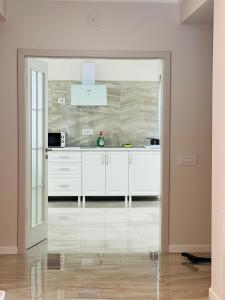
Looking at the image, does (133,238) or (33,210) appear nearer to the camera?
(33,210)

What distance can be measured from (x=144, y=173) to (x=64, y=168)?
1.41m

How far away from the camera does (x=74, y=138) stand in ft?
30.7

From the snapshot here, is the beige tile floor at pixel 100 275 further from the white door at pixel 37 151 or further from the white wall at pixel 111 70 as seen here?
the white wall at pixel 111 70

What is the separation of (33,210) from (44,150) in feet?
2.39

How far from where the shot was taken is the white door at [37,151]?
5.44 m

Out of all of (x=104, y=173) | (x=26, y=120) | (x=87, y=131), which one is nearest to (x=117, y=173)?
(x=104, y=173)

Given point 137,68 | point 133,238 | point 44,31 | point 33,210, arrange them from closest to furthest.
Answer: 1. point 44,31
2. point 33,210
3. point 133,238
4. point 137,68

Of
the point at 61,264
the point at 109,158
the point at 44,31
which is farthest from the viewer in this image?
the point at 109,158

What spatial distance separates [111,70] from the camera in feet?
30.5

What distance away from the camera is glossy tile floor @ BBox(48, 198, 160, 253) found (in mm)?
5668

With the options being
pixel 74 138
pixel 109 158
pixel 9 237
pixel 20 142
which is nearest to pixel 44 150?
pixel 20 142

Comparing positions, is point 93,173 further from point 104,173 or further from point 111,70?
point 111,70

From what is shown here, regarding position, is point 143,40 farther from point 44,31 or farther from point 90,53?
point 44,31
